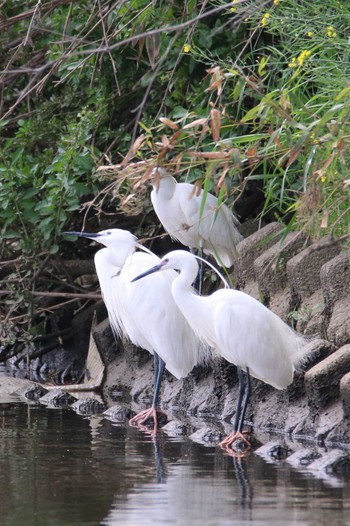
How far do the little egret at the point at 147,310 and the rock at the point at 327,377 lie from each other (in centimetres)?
138

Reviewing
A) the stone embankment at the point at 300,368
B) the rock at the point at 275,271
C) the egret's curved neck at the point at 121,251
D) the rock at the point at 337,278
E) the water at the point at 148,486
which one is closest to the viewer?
the water at the point at 148,486

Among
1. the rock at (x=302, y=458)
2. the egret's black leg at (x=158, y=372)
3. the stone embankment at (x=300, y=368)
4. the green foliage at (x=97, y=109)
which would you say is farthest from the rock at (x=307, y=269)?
the rock at (x=302, y=458)

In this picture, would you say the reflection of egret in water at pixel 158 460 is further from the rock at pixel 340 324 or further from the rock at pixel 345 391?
the rock at pixel 340 324


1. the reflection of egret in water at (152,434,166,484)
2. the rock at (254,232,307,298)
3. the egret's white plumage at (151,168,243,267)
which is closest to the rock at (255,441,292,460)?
the reflection of egret in water at (152,434,166,484)

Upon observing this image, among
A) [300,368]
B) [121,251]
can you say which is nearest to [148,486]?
[300,368]

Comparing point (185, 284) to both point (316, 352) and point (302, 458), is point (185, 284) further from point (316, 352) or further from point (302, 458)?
point (302, 458)

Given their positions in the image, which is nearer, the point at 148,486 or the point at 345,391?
the point at 148,486

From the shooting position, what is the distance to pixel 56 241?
9.88 meters

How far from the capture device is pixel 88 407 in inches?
324

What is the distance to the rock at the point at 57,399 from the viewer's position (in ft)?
28.3

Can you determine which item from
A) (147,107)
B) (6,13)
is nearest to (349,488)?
(147,107)

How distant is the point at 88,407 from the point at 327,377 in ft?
7.50

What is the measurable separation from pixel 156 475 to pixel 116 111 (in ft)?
16.8

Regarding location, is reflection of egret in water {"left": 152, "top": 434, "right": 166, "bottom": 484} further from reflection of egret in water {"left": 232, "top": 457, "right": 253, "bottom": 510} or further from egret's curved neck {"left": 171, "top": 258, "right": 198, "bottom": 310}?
egret's curved neck {"left": 171, "top": 258, "right": 198, "bottom": 310}
